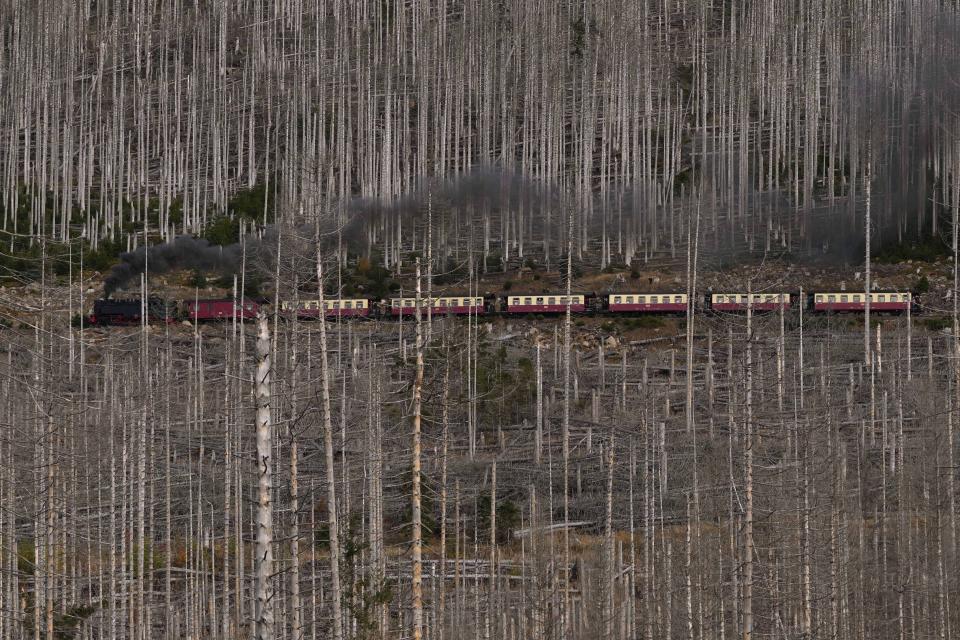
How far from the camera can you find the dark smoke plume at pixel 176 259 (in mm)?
72312

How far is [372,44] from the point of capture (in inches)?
3536

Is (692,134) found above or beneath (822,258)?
above

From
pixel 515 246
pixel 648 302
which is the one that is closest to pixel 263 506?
pixel 648 302

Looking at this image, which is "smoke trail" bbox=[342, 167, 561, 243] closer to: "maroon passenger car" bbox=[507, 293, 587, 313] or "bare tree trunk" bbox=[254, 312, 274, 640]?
"maroon passenger car" bbox=[507, 293, 587, 313]

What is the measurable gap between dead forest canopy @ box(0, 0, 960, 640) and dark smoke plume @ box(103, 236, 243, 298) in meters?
0.76

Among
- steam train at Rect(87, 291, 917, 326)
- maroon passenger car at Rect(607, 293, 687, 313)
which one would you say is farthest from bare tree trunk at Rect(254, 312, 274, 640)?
maroon passenger car at Rect(607, 293, 687, 313)

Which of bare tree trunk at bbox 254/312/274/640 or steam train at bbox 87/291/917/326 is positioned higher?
steam train at bbox 87/291/917/326

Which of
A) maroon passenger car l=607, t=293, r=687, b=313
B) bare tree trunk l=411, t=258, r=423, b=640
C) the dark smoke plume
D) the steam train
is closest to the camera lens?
bare tree trunk l=411, t=258, r=423, b=640

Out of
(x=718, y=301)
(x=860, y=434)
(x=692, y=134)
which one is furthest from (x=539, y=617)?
(x=692, y=134)

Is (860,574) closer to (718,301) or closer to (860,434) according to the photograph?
(860,434)

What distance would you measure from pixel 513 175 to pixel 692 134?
45.0ft

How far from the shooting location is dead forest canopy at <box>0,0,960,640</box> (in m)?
35.4

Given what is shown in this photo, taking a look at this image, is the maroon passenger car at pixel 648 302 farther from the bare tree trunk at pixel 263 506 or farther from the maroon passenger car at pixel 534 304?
the bare tree trunk at pixel 263 506

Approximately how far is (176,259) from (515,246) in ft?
65.7
